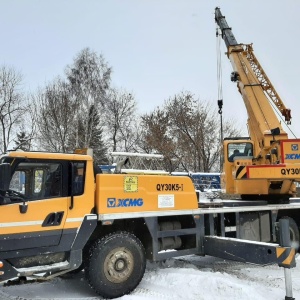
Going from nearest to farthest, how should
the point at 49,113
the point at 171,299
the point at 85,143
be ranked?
the point at 171,299 < the point at 85,143 < the point at 49,113

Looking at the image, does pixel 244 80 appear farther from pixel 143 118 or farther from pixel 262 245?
pixel 143 118

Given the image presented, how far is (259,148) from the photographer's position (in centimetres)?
963

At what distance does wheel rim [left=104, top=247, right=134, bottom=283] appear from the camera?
18.6 feet

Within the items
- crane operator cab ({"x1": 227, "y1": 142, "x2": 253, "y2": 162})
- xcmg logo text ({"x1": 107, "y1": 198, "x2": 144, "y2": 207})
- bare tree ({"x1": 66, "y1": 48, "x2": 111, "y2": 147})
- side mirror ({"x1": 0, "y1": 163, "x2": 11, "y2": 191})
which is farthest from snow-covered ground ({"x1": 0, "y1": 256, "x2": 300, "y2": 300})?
bare tree ({"x1": 66, "y1": 48, "x2": 111, "y2": 147})

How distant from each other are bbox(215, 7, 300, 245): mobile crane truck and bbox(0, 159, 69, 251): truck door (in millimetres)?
4550

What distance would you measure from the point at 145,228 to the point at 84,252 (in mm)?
1107

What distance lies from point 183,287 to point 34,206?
2.79 meters

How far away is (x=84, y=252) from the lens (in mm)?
5805

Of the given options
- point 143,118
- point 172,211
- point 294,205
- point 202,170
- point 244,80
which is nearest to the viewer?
point 172,211

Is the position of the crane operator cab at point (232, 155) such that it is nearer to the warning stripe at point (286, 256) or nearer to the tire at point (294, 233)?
the tire at point (294, 233)

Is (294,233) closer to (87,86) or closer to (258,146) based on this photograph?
(258,146)

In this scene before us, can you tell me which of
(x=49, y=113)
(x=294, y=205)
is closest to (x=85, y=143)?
(x=49, y=113)

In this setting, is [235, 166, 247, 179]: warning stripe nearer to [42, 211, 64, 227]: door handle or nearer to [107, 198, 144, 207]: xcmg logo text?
[107, 198, 144, 207]: xcmg logo text

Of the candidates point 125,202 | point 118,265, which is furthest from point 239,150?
point 118,265
